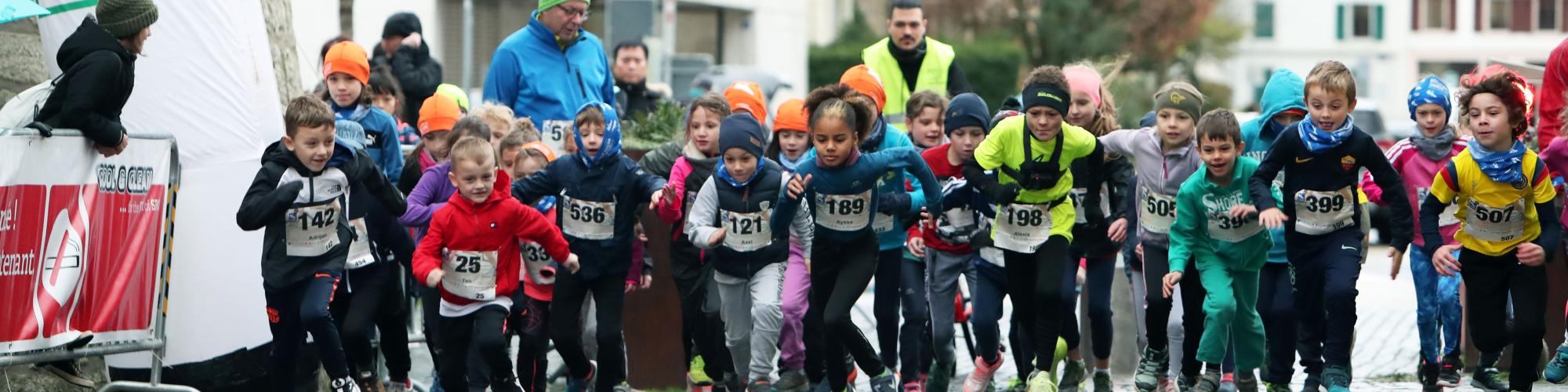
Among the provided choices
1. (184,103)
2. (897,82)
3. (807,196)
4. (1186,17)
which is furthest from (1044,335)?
(1186,17)

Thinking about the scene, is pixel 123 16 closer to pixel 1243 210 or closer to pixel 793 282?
pixel 793 282

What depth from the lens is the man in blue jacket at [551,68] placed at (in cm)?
1132

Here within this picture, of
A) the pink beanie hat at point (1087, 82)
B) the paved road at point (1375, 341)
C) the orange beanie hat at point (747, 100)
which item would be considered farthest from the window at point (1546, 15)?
the orange beanie hat at point (747, 100)

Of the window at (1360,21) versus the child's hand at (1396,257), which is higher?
the window at (1360,21)

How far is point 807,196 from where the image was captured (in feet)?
29.0

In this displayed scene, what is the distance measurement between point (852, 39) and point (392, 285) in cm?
4407

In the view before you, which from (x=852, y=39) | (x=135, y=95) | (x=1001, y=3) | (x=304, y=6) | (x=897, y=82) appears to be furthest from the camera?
(x=1001, y=3)

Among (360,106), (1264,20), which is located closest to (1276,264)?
(360,106)

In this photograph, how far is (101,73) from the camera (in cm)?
805

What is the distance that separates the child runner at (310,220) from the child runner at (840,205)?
1.84 metres

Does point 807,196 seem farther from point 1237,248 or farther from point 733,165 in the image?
point 1237,248

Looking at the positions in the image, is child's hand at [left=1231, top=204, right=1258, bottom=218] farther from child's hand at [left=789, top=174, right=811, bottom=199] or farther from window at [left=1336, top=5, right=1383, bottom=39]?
window at [left=1336, top=5, right=1383, bottom=39]

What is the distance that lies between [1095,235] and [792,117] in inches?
61.7

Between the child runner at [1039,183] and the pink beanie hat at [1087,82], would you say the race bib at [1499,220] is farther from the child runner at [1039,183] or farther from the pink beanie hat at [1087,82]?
the pink beanie hat at [1087,82]
